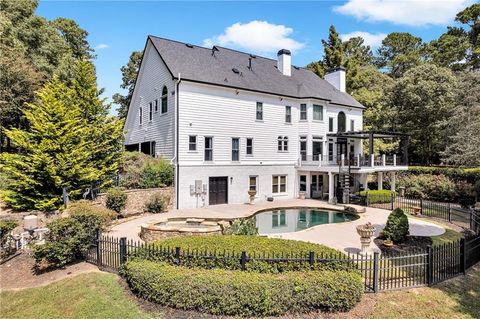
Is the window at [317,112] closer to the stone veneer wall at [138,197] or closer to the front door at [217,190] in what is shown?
the front door at [217,190]

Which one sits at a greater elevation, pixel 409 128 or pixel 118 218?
pixel 409 128

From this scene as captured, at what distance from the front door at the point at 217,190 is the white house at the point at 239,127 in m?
0.08

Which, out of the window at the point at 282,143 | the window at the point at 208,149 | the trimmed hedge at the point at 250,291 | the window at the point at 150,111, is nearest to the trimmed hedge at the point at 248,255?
the trimmed hedge at the point at 250,291

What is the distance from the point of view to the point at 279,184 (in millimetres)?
25219

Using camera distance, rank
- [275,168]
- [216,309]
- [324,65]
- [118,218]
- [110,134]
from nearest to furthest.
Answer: [216,309] → [118,218] → [110,134] → [275,168] → [324,65]

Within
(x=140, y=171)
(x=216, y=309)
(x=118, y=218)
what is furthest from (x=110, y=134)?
(x=216, y=309)

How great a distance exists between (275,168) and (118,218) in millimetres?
13278

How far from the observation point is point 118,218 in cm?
1733

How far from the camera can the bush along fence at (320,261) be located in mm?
7652

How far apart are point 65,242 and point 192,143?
1197 centimetres

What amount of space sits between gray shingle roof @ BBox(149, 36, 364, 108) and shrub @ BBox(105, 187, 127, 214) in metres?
8.91

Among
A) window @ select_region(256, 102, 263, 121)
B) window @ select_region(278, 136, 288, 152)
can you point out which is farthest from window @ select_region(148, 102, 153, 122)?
window @ select_region(278, 136, 288, 152)

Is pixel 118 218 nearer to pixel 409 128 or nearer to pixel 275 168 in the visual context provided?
pixel 275 168

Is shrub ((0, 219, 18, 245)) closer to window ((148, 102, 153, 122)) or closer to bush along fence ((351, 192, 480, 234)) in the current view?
window ((148, 102, 153, 122))
